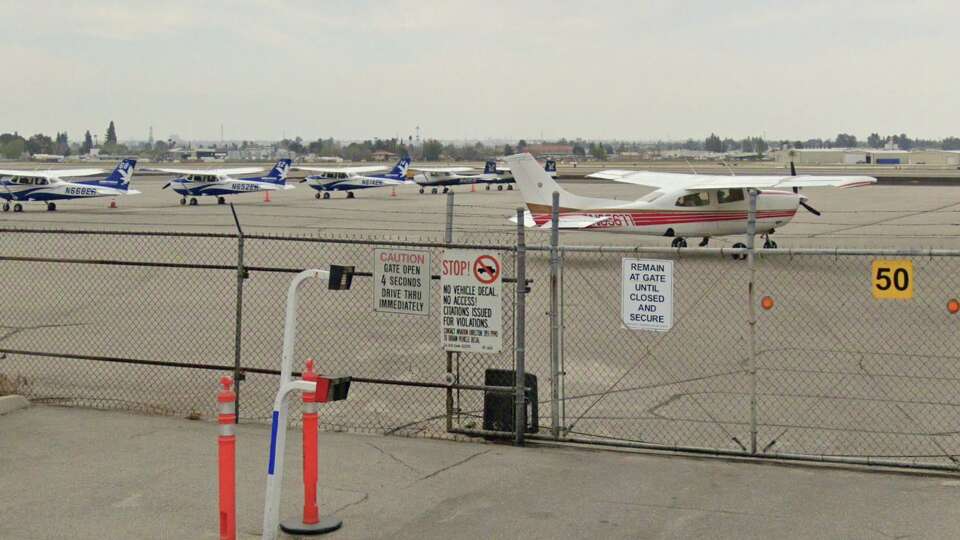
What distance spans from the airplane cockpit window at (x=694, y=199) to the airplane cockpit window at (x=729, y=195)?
0.37 m

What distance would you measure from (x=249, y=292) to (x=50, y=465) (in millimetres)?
10703

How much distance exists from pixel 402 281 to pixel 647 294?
2175mm

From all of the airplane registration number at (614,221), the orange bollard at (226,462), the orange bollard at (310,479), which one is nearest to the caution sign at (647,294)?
the orange bollard at (310,479)

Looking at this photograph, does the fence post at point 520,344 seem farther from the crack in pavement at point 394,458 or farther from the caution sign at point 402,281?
the crack in pavement at point 394,458

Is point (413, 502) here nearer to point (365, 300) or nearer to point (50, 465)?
point (50, 465)

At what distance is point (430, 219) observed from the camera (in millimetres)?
41625

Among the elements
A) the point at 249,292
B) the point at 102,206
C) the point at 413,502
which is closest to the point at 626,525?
the point at 413,502

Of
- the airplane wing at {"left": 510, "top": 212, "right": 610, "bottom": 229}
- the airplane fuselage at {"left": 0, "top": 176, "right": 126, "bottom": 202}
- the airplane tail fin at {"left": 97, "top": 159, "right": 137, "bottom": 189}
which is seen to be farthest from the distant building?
the airplane wing at {"left": 510, "top": 212, "right": 610, "bottom": 229}

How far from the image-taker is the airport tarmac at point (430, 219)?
105 feet

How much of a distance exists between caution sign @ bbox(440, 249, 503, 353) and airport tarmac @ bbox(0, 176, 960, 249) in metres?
12.7

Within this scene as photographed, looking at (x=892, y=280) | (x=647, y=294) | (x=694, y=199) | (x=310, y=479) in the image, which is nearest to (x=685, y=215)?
(x=694, y=199)

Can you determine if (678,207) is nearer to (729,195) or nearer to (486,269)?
(729,195)

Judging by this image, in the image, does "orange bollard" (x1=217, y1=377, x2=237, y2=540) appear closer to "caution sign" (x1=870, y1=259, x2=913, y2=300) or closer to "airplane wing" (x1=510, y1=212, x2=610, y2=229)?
"caution sign" (x1=870, y1=259, x2=913, y2=300)

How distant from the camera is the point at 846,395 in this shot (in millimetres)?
11336
